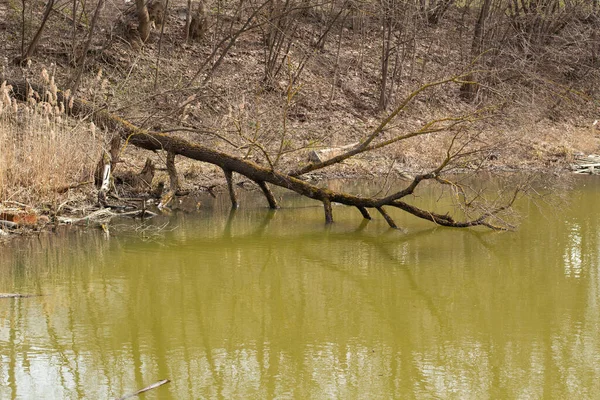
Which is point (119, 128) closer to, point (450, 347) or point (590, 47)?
point (450, 347)

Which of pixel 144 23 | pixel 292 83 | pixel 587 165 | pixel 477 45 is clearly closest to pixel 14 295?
pixel 292 83

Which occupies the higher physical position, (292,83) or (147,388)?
(292,83)

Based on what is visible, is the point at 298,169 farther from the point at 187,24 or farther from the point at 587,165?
the point at 187,24

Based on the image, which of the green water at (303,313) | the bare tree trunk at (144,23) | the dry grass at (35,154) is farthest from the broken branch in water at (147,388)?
the bare tree trunk at (144,23)

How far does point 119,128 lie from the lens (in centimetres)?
1073

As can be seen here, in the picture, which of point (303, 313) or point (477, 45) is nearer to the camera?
point (303, 313)

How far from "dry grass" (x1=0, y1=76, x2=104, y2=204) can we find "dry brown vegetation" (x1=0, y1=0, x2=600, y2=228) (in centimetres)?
2

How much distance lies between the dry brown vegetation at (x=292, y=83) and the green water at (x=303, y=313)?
1696 millimetres

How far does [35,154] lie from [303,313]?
4.33 metres

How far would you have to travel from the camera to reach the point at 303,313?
6055mm

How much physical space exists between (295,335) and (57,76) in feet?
42.1

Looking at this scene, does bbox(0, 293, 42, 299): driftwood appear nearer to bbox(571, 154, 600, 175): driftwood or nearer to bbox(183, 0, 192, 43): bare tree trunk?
bbox(571, 154, 600, 175): driftwood

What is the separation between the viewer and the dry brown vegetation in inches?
442

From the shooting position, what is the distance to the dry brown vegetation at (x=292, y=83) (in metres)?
11.2
